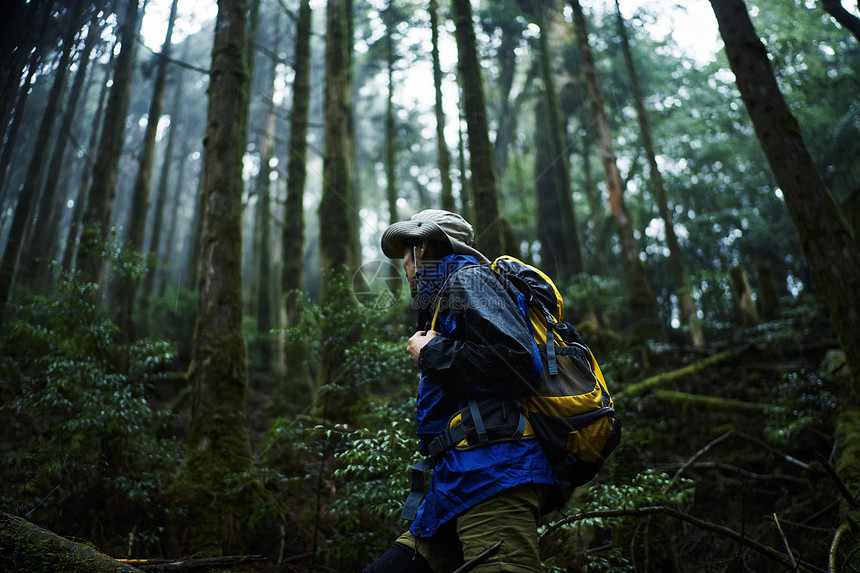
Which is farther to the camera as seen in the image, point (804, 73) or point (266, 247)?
point (266, 247)

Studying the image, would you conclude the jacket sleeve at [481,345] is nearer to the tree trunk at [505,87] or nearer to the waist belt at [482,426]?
the waist belt at [482,426]

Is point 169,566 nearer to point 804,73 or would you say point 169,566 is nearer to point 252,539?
point 252,539

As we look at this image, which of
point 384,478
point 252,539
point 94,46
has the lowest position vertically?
point 252,539

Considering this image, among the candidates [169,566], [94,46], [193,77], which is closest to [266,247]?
[94,46]

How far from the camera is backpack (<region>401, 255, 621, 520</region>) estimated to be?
6.49ft

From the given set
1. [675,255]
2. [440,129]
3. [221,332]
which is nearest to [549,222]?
[675,255]

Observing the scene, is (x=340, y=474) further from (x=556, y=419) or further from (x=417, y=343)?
(x=556, y=419)

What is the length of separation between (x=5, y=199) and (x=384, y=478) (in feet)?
12.0

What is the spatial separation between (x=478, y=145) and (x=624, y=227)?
255 inches

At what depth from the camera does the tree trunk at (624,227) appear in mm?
10816

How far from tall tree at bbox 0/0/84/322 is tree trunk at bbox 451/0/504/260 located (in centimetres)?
431

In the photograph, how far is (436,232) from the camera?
8.02 ft

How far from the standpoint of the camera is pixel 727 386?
807cm

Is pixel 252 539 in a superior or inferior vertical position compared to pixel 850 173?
inferior
